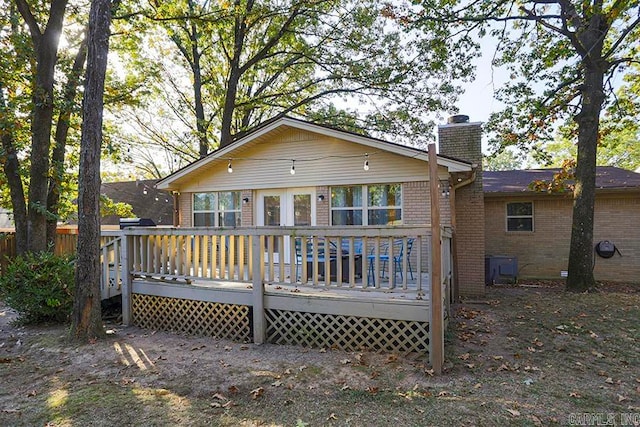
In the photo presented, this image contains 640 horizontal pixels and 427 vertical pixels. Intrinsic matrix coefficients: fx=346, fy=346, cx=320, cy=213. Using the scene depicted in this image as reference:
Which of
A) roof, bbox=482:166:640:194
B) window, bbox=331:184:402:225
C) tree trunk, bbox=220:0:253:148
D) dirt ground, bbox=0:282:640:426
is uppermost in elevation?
tree trunk, bbox=220:0:253:148

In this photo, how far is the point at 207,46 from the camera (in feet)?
53.0

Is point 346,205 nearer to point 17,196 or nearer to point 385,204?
point 385,204

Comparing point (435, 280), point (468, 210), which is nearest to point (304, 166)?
point (468, 210)

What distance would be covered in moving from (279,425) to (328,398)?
62 centimetres

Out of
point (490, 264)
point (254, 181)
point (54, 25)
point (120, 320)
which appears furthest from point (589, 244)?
point (54, 25)

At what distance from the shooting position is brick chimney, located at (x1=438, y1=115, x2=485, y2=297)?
8.37 m

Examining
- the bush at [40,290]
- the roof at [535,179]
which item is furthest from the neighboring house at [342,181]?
the bush at [40,290]

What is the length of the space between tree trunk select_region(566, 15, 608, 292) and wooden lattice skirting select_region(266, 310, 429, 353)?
6430mm

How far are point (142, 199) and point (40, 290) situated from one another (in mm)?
16641

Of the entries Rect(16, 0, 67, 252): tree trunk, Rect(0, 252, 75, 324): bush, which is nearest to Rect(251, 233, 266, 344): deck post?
Rect(0, 252, 75, 324): bush

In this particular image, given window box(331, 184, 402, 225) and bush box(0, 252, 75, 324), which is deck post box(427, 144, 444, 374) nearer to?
window box(331, 184, 402, 225)

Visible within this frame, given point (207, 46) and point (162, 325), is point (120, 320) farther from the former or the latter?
point (207, 46)

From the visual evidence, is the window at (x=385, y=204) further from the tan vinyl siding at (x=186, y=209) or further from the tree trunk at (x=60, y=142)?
the tree trunk at (x=60, y=142)

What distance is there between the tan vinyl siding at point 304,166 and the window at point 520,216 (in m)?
5.51
